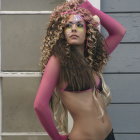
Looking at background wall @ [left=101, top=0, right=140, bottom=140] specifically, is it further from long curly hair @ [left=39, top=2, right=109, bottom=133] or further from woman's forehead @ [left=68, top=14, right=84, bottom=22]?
woman's forehead @ [left=68, top=14, right=84, bottom=22]

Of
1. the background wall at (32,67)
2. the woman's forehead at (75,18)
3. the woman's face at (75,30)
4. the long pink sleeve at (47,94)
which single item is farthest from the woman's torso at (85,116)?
the background wall at (32,67)

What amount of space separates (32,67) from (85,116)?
98 centimetres

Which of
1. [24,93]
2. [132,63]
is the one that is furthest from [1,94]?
[132,63]

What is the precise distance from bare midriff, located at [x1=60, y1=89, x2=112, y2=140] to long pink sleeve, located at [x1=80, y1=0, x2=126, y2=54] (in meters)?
0.42

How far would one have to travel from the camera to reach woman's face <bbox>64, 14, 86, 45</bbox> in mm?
2672

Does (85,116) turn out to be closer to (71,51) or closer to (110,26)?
(71,51)

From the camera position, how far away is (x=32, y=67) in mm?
3525

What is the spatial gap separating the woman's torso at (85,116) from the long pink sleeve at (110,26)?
42 centimetres

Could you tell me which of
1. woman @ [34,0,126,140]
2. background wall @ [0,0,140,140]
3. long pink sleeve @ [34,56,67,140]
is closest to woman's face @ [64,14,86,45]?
woman @ [34,0,126,140]

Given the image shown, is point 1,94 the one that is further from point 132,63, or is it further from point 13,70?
point 132,63

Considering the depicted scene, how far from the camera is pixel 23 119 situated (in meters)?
Answer: 3.53

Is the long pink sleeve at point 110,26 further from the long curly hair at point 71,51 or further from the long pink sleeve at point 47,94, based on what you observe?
the long pink sleeve at point 47,94

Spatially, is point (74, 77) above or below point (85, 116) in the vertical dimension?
above

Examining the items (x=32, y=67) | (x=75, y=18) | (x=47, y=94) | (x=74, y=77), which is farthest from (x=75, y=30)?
(x=32, y=67)
